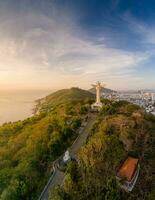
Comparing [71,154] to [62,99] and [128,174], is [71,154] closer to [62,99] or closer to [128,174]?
[128,174]

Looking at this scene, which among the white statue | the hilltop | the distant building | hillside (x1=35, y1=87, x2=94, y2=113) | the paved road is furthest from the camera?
hillside (x1=35, y1=87, x2=94, y2=113)

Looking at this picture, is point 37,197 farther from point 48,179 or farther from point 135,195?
point 135,195

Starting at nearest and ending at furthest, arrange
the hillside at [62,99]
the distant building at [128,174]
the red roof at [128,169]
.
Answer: the distant building at [128,174] < the red roof at [128,169] < the hillside at [62,99]

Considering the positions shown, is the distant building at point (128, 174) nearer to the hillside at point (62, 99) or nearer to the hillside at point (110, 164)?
the hillside at point (110, 164)

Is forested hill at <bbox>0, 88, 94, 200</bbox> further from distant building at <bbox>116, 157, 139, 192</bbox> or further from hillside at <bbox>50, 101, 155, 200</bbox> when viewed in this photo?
distant building at <bbox>116, 157, 139, 192</bbox>

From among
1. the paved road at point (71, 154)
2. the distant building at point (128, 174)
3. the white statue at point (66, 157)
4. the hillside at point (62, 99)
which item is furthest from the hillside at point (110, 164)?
the hillside at point (62, 99)

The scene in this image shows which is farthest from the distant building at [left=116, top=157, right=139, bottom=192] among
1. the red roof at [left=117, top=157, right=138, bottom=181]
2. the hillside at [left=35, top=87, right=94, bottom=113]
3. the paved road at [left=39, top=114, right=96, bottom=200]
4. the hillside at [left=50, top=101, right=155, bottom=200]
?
the hillside at [left=35, top=87, right=94, bottom=113]
